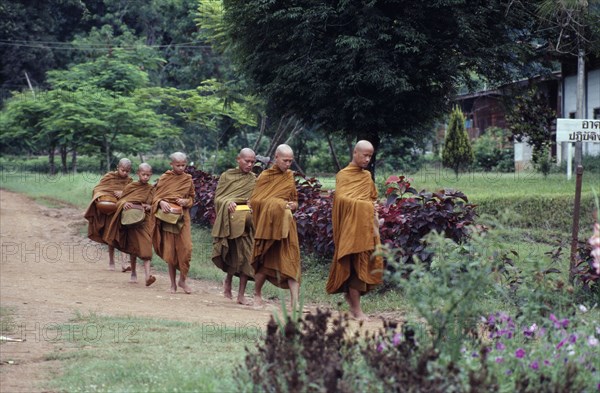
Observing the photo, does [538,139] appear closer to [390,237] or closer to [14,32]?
[390,237]

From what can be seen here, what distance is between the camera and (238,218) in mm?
11305

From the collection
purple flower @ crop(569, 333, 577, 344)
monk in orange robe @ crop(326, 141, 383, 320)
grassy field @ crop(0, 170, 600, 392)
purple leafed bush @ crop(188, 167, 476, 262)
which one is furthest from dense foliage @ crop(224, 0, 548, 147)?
purple flower @ crop(569, 333, 577, 344)

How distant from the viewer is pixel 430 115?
1694cm

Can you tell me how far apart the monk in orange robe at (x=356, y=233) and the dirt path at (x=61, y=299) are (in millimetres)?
472

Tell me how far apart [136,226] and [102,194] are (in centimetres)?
108

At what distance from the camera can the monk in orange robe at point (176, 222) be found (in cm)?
1204

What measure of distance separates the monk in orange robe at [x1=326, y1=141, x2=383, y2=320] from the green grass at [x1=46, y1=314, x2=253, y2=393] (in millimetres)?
1458

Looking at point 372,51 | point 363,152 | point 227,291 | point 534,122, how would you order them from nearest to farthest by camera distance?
point 363,152, point 227,291, point 372,51, point 534,122

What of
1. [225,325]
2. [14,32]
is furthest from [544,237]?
[14,32]

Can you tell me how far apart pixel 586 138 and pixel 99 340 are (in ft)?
17.6

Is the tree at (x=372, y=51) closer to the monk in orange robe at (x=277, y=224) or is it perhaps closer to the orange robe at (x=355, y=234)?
the monk in orange robe at (x=277, y=224)

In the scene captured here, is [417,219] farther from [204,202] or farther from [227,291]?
[204,202]

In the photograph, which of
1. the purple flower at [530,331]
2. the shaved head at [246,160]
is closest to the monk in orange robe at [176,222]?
the shaved head at [246,160]

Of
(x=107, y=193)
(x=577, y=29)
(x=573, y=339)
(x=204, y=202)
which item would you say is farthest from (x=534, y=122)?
(x=573, y=339)
